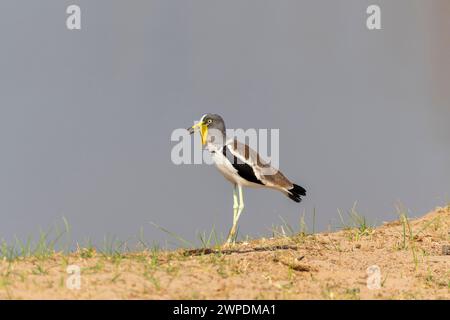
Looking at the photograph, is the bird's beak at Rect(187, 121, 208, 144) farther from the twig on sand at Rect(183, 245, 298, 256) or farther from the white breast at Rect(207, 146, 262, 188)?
the twig on sand at Rect(183, 245, 298, 256)

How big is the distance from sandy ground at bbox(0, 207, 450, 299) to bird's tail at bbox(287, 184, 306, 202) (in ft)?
1.81

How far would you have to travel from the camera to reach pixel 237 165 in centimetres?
932

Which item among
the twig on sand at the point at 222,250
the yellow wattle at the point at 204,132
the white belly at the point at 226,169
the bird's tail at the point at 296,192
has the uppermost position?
the yellow wattle at the point at 204,132

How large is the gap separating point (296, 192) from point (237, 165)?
99 centimetres

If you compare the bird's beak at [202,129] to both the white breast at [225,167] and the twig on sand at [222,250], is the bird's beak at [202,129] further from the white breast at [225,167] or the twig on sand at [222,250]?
the twig on sand at [222,250]

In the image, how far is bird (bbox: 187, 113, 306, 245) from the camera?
9352 millimetres

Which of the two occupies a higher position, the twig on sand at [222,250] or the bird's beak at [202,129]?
the bird's beak at [202,129]

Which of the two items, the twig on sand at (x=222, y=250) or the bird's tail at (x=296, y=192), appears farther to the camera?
the bird's tail at (x=296, y=192)

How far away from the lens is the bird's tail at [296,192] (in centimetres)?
976

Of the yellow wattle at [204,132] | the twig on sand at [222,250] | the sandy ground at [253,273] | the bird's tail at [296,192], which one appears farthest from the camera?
the bird's tail at [296,192]

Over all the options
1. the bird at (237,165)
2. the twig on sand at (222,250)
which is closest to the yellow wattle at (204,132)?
the bird at (237,165)

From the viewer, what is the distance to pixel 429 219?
1124cm

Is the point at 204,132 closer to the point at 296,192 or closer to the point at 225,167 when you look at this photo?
the point at 225,167
